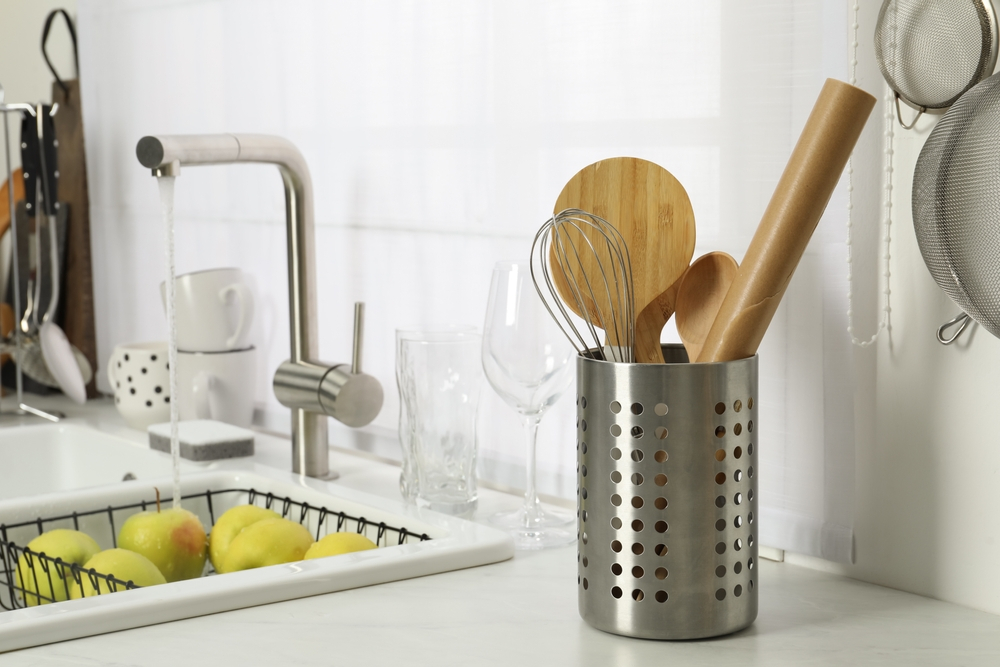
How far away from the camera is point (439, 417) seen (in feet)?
3.51

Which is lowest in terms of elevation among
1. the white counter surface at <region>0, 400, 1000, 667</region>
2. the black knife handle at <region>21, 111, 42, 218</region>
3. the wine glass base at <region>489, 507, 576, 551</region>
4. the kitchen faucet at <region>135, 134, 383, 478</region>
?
the wine glass base at <region>489, 507, 576, 551</region>

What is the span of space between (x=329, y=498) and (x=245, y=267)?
54 cm

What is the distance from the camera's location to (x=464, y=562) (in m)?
0.89

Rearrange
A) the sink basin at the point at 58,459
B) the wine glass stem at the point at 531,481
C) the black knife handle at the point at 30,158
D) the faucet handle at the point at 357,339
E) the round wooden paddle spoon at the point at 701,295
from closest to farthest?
the round wooden paddle spoon at the point at 701,295
the wine glass stem at the point at 531,481
the faucet handle at the point at 357,339
the sink basin at the point at 58,459
the black knife handle at the point at 30,158

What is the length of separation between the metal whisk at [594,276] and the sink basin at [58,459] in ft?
2.53

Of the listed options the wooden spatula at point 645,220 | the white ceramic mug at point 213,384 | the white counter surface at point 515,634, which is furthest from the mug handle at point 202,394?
the wooden spatula at point 645,220

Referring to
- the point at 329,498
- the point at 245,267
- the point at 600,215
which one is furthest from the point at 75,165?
the point at 600,215

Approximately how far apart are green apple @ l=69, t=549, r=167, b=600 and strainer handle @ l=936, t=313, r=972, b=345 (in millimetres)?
603

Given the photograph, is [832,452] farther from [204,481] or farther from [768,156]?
[204,481]

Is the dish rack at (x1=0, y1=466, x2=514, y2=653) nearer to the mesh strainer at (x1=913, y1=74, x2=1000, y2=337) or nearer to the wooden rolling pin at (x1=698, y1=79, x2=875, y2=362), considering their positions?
the wooden rolling pin at (x1=698, y1=79, x2=875, y2=362)

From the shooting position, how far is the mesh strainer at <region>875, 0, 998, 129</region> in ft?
2.27

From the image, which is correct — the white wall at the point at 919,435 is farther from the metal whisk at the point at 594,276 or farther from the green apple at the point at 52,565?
the green apple at the point at 52,565

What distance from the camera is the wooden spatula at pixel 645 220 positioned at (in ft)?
2.50

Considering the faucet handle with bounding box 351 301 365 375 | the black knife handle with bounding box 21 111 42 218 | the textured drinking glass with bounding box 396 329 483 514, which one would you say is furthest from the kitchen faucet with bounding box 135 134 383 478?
the black knife handle with bounding box 21 111 42 218
